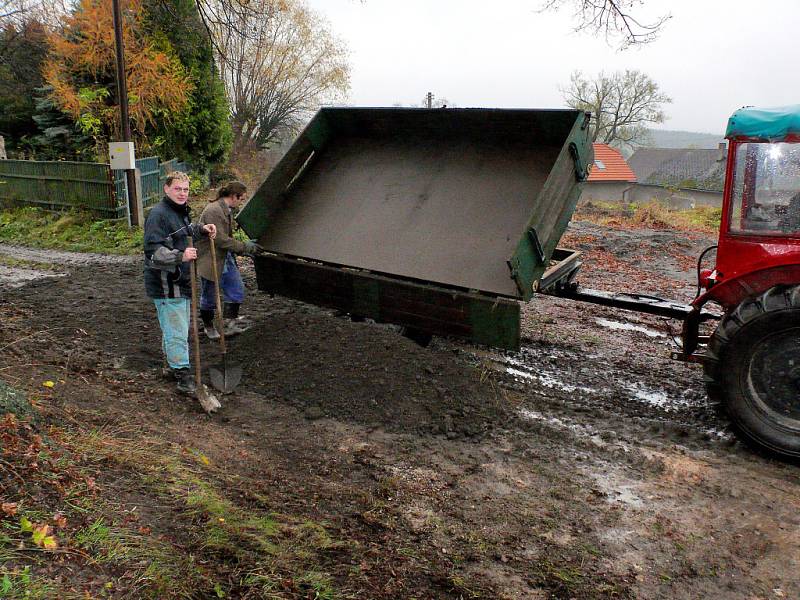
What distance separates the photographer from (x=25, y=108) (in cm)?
1895

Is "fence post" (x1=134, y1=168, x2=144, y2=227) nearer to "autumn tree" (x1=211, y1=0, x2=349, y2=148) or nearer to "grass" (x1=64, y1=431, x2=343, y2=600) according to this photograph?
"grass" (x1=64, y1=431, x2=343, y2=600)

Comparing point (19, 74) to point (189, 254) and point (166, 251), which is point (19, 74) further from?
point (189, 254)

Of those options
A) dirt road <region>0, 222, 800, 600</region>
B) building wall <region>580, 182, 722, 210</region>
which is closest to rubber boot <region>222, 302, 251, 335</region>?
dirt road <region>0, 222, 800, 600</region>

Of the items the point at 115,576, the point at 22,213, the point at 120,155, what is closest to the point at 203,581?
the point at 115,576

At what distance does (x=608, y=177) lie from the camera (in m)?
41.5

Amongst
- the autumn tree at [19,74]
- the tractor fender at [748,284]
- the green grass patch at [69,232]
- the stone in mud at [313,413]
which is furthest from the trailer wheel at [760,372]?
the autumn tree at [19,74]

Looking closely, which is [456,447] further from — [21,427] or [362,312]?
[21,427]

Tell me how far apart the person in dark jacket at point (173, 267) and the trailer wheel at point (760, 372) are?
3670mm

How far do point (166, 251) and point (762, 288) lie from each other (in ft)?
13.5

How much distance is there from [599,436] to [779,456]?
113 cm

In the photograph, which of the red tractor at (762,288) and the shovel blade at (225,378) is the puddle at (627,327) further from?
the shovel blade at (225,378)

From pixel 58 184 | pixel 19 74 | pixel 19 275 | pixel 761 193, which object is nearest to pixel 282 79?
pixel 19 74

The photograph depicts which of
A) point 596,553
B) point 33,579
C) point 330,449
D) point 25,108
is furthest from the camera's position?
point 25,108

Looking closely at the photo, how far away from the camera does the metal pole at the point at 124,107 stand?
1232cm
